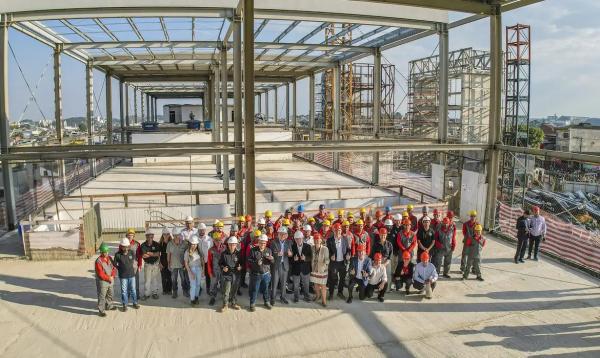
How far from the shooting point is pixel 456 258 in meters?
11.4

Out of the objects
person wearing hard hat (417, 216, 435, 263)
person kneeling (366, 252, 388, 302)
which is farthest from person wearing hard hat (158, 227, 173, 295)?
person wearing hard hat (417, 216, 435, 263)

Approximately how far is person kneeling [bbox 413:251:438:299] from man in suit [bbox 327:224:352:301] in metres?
1.56

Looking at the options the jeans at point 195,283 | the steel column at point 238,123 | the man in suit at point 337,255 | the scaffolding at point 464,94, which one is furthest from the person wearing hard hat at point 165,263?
the scaffolding at point 464,94

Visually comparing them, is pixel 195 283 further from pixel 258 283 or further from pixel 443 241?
pixel 443 241

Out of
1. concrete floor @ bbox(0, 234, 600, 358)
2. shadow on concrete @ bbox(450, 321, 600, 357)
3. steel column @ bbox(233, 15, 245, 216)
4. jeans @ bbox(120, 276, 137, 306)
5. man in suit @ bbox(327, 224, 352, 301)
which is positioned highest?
steel column @ bbox(233, 15, 245, 216)

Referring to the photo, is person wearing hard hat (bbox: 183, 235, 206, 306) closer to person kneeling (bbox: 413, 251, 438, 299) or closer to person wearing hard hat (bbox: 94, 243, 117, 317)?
person wearing hard hat (bbox: 94, 243, 117, 317)

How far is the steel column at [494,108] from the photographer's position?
13.6m

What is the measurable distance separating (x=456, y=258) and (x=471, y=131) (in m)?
24.9

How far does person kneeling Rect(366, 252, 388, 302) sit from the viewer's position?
8.39 metres

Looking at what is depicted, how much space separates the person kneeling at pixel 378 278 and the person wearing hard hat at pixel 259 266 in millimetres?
2060

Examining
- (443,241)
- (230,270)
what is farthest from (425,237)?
(230,270)

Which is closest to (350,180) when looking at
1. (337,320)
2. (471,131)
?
(471,131)

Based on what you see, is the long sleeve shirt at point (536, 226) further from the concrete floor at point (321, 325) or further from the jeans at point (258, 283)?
the jeans at point (258, 283)

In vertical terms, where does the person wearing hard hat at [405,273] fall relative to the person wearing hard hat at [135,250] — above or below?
below
